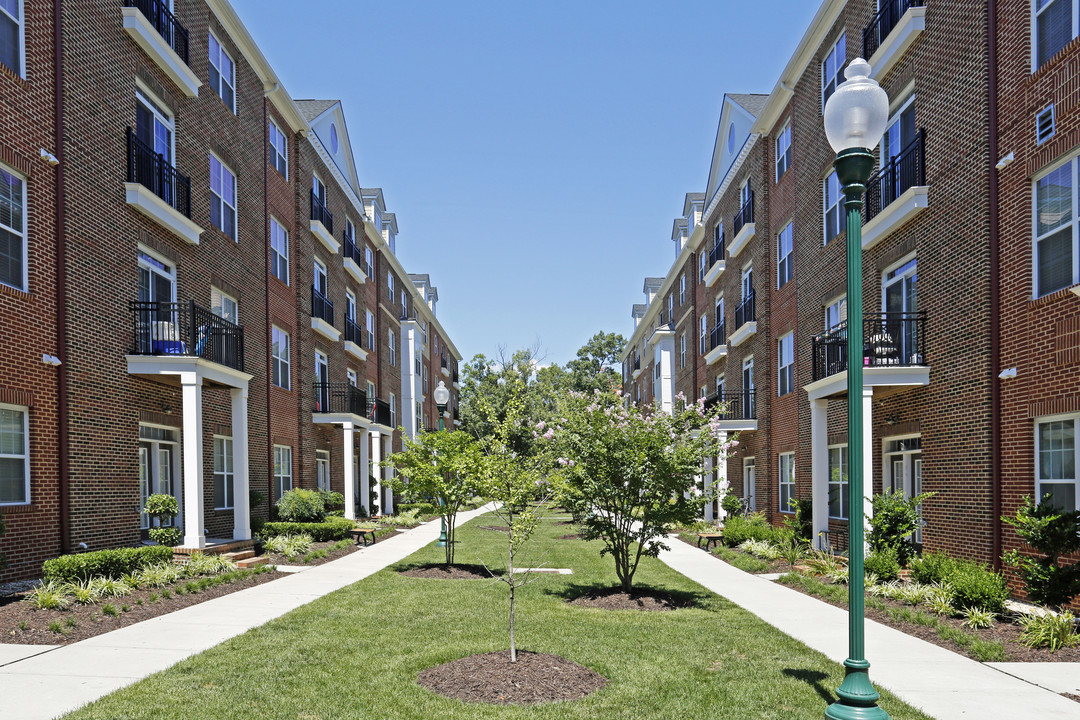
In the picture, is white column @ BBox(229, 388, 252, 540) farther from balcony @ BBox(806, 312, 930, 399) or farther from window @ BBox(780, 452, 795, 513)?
window @ BBox(780, 452, 795, 513)

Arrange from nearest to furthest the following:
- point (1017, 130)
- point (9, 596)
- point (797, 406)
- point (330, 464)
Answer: point (9, 596) → point (1017, 130) → point (797, 406) → point (330, 464)

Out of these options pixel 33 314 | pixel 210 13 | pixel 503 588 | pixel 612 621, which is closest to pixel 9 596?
pixel 33 314

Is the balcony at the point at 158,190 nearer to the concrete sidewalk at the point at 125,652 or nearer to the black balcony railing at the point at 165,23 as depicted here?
the black balcony railing at the point at 165,23

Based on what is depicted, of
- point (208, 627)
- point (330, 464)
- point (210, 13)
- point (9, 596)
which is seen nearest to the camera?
point (208, 627)

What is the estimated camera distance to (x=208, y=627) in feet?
32.8

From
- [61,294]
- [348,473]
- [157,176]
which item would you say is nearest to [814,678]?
[61,294]

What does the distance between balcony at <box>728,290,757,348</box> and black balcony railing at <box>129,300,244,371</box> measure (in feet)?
51.3

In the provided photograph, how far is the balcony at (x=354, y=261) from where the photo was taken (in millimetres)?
32081

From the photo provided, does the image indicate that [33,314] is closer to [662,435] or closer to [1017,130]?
[662,435]

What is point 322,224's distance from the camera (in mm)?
27922

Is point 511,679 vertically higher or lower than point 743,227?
lower

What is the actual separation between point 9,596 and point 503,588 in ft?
23.3

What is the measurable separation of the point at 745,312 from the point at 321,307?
1457 cm

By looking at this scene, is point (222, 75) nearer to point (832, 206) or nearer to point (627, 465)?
point (627, 465)
